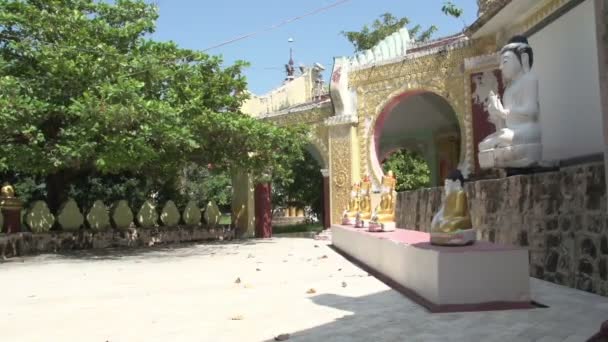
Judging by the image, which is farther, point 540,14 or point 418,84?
point 418,84

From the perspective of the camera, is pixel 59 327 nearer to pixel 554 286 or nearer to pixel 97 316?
pixel 97 316

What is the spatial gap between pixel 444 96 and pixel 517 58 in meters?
5.26

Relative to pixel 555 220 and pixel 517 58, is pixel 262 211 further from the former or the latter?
pixel 555 220

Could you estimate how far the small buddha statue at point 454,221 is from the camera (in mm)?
3959

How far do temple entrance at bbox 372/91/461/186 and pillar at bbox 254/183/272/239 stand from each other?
11.2 ft

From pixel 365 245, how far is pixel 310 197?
1268 cm

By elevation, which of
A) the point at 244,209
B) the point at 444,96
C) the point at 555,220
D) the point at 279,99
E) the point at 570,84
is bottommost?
the point at 555,220

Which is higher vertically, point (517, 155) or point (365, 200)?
point (517, 155)

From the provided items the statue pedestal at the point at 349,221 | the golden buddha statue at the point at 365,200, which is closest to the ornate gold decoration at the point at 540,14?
the golden buddha statue at the point at 365,200

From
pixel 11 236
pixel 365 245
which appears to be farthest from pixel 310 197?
pixel 365 245

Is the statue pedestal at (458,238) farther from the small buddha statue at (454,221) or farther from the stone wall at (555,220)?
the stone wall at (555,220)

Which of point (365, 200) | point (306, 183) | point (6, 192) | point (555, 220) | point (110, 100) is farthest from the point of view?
point (306, 183)

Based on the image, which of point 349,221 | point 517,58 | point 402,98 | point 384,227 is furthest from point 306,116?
point 517,58

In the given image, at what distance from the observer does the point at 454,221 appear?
3994mm
